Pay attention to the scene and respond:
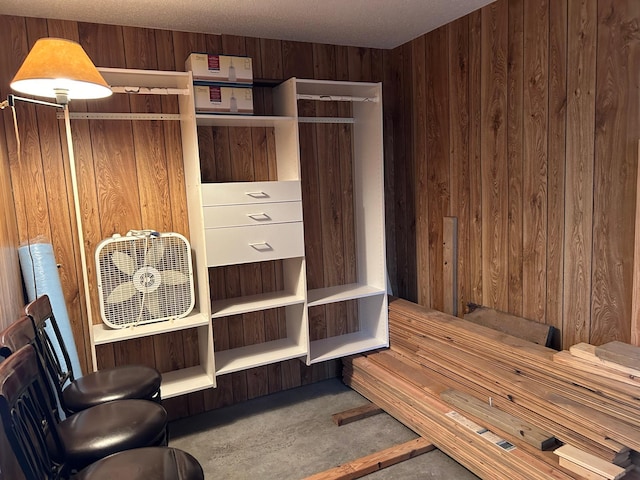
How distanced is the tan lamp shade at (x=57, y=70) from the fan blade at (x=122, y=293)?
3.53 feet

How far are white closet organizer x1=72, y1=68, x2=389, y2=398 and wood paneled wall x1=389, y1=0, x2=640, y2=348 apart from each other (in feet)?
1.18

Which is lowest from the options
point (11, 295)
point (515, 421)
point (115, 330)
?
point (515, 421)

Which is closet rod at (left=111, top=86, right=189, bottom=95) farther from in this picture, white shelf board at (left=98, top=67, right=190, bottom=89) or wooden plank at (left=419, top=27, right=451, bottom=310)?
wooden plank at (left=419, top=27, right=451, bottom=310)

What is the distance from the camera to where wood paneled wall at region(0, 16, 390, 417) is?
259cm

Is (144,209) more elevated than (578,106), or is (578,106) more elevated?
(578,106)

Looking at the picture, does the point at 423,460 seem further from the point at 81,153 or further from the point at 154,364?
the point at 81,153

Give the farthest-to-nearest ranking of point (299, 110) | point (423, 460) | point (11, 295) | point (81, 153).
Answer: point (299, 110)
point (81, 153)
point (423, 460)
point (11, 295)

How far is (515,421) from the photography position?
2.23 metres

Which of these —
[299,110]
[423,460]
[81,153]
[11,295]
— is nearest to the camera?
[11,295]

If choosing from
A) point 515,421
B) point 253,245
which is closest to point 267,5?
point 253,245

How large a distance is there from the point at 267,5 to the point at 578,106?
64.7 inches

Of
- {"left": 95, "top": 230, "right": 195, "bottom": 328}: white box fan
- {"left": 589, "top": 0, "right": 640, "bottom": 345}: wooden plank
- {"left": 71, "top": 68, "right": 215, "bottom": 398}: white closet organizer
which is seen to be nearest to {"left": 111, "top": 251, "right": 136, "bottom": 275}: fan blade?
{"left": 95, "top": 230, "right": 195, "bottom": 328}: white box fan

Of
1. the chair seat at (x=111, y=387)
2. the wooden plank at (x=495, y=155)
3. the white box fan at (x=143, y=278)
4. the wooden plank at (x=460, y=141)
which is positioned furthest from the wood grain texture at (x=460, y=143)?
the chair seat at (x=111, y=387)

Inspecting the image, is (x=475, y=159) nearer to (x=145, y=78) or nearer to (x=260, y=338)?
(x=260, y=338)
